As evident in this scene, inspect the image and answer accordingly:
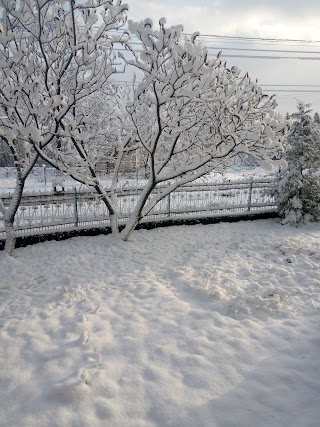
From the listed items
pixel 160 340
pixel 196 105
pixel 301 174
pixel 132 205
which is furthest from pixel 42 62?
pixel 301 174

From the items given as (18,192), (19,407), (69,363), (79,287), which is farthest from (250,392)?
(18,192)

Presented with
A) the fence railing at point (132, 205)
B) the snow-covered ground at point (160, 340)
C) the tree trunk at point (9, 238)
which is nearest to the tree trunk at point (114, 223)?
the fence railing at point (132, 205)

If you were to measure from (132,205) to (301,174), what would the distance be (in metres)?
6.28

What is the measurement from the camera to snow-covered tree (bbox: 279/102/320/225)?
35.2 ft

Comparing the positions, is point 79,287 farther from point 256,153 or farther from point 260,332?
point 256,153

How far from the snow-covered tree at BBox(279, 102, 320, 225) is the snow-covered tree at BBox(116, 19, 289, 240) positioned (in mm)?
3087

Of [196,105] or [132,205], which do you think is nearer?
Result: [196,105]

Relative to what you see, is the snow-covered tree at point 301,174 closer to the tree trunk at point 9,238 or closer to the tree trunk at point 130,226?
the tree trunk at point 130,226

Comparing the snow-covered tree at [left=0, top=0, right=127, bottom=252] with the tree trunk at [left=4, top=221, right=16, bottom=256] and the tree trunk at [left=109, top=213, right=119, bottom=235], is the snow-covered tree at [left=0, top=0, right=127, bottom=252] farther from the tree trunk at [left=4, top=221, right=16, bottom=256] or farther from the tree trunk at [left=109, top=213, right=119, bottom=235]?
the tree trunk at [left=109, top=213, right=119, bottom=235]

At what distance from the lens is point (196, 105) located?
→ 27.5 ft

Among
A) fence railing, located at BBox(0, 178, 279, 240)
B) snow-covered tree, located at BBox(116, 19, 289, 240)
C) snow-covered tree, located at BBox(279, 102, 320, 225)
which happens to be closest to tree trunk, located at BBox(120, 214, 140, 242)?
snow-covered tree, located at BBox(116, 19, 289, 240)

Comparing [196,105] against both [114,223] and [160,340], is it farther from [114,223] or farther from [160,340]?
[160,340]

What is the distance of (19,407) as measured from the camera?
3.15 meters

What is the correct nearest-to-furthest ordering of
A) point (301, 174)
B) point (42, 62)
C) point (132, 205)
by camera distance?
1. point (42, 62)
2. point (132, 205)
3. point (301, 174)
